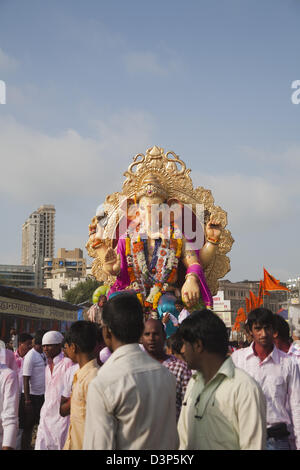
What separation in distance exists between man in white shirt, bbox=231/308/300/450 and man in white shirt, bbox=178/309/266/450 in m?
1.19

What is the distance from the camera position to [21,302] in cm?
1883

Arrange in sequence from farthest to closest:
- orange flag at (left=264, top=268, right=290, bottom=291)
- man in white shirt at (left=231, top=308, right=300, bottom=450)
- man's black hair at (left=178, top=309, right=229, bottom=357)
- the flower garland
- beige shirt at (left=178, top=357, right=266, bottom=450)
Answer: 1. orange flag at (left=264, top=268, right=290, bottom=291)
2. the flower garland
3. man in white shirt at (left=231, top=308, right=300, bottom=450)
4. man's black hair at (left=178, top=309, right=229, bottom=357)
5. beige shirt at (left=178, top=357, right=266, bottom=450)

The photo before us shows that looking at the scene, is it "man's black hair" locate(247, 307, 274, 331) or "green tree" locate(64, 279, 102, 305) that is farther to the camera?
"green tree" locate(64, 279, 102, 305)

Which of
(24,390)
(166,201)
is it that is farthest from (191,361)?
(166,201)

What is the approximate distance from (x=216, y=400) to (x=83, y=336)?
5.39ft

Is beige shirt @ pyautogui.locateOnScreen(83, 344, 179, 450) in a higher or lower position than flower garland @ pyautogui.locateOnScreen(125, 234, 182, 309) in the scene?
lower

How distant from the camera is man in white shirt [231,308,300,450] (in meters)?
4.05

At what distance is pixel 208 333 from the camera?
3100mm

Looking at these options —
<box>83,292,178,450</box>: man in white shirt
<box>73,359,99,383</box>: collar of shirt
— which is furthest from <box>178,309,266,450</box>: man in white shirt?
<box>73,359,99,383</box>: collar of shirt

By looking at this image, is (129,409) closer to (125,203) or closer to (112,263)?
(112,263)

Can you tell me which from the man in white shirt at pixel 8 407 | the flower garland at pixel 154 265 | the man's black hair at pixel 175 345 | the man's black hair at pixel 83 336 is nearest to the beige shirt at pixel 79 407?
the man's black hair at pixel 83 336

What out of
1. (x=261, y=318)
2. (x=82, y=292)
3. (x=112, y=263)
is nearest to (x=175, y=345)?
(x=261, y=318)

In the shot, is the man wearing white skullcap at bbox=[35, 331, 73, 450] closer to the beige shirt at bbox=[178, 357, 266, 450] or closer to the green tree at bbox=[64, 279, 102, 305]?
the beige shirt at bbox=[178, 357, 266, 450]
